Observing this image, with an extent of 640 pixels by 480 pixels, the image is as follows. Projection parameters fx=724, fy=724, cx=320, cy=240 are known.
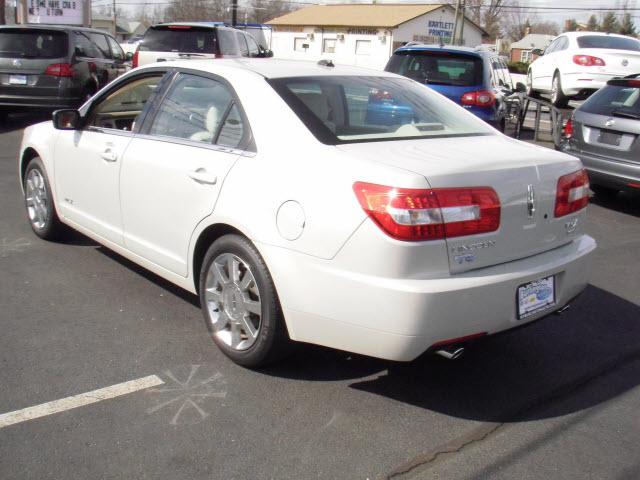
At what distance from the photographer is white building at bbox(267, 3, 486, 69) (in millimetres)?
57625

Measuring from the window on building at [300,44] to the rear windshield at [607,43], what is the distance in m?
49.4

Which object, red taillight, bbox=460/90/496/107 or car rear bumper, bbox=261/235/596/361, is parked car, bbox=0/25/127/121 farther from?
car rear bumper, bbox=261/235/596/361

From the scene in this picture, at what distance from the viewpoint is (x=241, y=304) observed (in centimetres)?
387

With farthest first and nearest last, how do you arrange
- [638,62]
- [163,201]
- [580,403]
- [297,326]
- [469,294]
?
[638,62], [163,201], [580,403], [297,326], [469,294]

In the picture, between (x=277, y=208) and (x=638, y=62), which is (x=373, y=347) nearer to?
(x=277, y=208)

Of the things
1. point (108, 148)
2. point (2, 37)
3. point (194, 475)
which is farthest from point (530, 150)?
point (2, 37)

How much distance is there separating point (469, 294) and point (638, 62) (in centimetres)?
1257

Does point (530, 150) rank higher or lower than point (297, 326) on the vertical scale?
higher

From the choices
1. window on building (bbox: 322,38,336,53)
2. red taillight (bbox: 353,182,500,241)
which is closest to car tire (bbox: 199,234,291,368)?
red taillight (bbox: 353,182,500,241)

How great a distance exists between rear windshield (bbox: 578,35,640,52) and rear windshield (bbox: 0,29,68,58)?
1027cm

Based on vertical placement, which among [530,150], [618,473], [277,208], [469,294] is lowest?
[618,473]

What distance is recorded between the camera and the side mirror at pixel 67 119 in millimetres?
5281

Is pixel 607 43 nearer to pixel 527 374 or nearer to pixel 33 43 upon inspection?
pixel 33 43

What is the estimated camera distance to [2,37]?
41.0 ft
